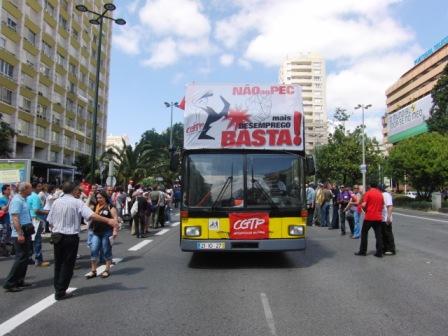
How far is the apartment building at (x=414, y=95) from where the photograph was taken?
6606cm

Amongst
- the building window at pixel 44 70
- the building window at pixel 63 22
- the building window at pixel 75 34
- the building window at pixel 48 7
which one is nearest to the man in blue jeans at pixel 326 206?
the building window at pixel 44 70

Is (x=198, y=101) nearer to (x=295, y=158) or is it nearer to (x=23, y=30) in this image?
(x=295, y=158)

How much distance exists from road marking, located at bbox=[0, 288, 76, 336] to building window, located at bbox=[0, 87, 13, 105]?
39.3m

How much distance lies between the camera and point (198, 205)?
8672 millimetres

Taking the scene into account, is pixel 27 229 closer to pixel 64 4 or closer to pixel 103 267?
pixel 103 267

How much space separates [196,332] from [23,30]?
46.1 meters

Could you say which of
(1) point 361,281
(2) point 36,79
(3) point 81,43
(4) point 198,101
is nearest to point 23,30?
(2) point 36,79

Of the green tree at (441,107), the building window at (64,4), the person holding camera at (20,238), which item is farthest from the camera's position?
the building window at (64,4)

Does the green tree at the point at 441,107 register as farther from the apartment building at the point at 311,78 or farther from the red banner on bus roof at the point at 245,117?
the apartment building at the point at 311,78

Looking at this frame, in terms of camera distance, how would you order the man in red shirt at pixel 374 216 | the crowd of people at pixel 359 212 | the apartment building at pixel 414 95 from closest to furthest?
the man in red shirt at pixel 374 216, the crowd of people at pixel 359 212, the apartment building at pixel 414 95

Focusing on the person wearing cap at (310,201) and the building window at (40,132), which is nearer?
the person wearing cap at (310,201)

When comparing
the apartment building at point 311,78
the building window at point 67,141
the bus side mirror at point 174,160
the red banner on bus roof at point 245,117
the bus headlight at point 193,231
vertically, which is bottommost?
the bus headlight at point 193,231

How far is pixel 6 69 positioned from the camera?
138 ft

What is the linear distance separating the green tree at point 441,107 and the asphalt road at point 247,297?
40832 millimetres
